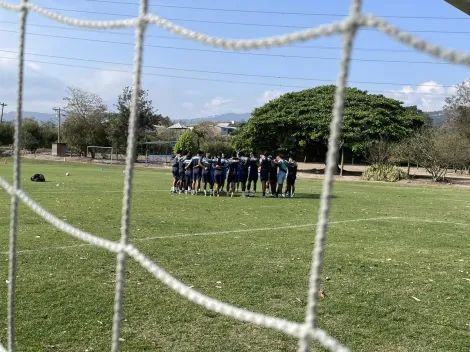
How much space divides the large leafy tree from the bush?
2015 millimetres

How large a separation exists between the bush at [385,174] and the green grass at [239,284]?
1835 centimetres

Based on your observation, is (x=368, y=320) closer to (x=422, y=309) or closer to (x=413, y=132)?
(x=422, y=309)

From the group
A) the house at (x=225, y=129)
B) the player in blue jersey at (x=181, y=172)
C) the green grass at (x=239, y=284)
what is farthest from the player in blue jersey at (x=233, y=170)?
the house at (x=225, y=129)

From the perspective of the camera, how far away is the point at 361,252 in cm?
706

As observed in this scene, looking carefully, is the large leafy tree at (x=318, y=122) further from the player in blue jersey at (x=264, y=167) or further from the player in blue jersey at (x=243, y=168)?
the player in blue jersey at (x=243, y=168)

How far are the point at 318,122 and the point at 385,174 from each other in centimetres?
659

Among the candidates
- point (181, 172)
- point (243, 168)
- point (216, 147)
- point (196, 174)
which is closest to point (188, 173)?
point (181, 172)

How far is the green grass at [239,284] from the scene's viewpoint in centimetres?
375

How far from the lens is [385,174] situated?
28156mm

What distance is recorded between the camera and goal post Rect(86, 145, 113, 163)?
42.5 metres

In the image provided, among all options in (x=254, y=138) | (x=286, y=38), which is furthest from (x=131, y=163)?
(x=254, y=138)

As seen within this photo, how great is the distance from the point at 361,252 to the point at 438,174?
23370mm

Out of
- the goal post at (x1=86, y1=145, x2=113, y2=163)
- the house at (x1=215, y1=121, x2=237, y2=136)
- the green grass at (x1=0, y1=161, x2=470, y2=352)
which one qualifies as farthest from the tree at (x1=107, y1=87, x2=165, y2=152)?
the green grass at (x1=0, y1=161, x2=470, y2=352)

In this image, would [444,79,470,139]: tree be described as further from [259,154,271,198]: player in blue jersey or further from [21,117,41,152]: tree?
[21,117,41,152]: tree
